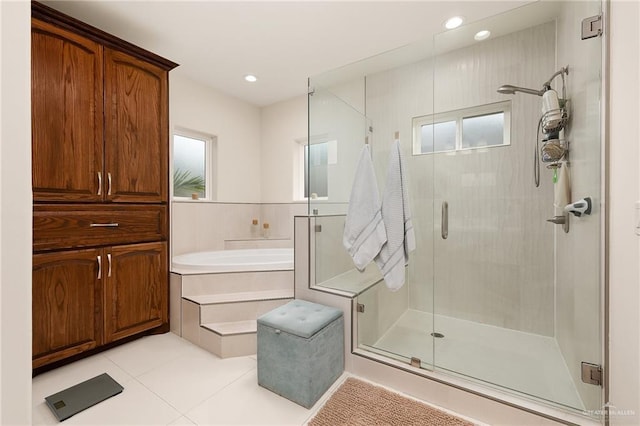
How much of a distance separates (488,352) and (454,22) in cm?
248

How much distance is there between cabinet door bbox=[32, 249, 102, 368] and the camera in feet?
5.59

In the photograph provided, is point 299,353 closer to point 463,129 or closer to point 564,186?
point 564,186

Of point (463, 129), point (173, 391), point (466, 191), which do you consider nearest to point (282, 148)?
point (463, 129)

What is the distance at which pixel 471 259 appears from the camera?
8.00 feet

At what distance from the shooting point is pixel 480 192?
2361 millimetres

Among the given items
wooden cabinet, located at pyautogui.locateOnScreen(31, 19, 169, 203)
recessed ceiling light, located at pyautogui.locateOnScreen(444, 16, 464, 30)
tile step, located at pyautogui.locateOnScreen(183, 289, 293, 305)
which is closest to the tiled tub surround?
tile step, located at pyautogui.locateOnScreen(183, 289, 293, 305)

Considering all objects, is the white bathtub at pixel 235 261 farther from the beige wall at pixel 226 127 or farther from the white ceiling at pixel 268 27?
the white ceiling at pixel 268 27

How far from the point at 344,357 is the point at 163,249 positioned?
1.76 m

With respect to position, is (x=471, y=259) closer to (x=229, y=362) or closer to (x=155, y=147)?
(x=229, y=362)

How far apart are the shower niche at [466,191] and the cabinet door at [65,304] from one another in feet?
5.22

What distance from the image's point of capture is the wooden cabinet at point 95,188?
5.65 feet

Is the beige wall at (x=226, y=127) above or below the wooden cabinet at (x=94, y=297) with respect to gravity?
above

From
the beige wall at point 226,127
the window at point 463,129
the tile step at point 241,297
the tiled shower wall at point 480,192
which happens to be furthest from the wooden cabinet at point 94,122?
the window at point 463,129

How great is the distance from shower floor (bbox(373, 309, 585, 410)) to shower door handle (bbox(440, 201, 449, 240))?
2.31 ft
